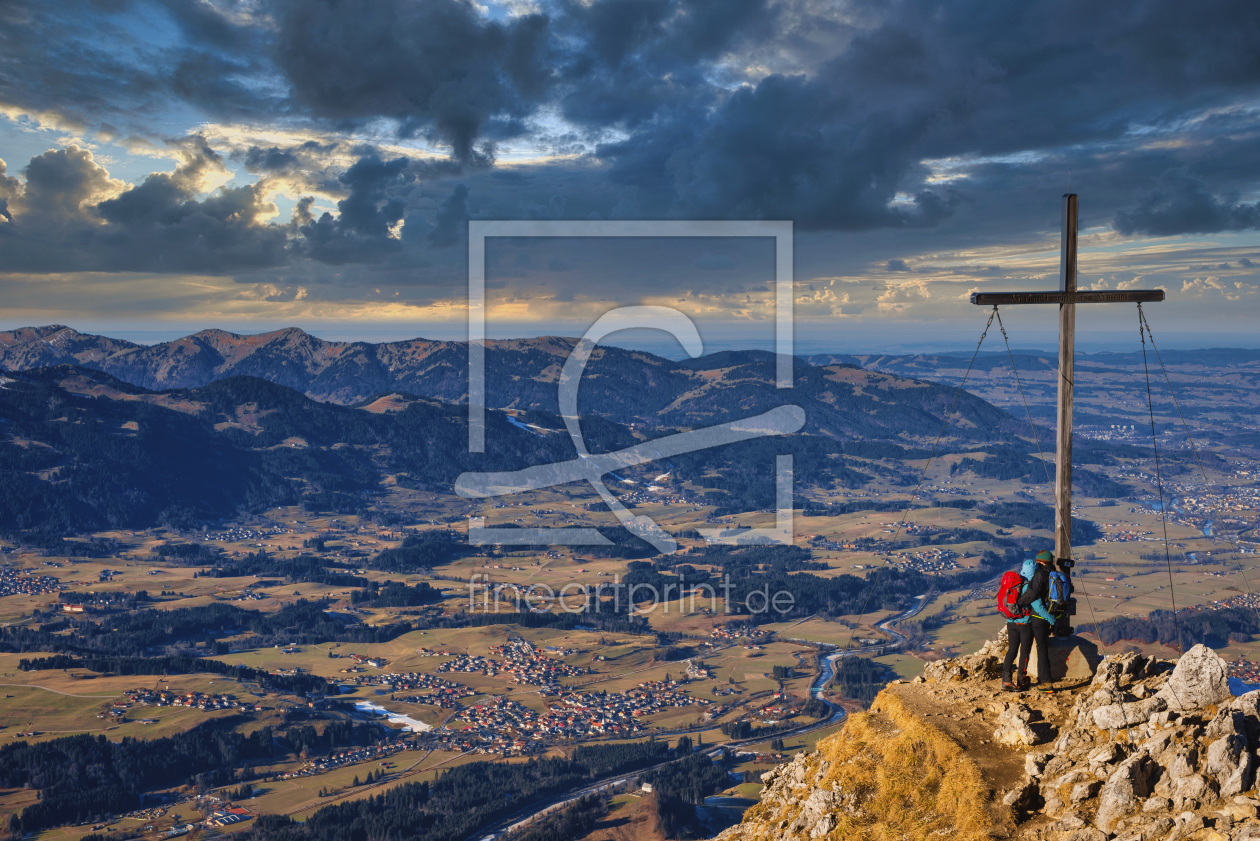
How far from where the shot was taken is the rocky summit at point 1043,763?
13.5 meters

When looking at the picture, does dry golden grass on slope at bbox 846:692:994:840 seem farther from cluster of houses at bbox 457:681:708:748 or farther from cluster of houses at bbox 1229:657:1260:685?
cluster of houses at bbox 457:681:708:748

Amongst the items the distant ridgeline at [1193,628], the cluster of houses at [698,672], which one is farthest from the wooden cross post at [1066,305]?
the cluster of houses at [698,672]

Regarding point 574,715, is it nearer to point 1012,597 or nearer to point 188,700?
point 188,700

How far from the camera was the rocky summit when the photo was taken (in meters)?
13.5

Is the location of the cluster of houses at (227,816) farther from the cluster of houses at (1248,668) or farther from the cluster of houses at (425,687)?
the cluster of houses at (1248,668)

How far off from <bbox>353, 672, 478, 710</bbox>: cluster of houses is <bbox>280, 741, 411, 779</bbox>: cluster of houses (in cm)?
1870

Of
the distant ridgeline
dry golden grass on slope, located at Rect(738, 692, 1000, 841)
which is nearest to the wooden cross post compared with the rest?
dry golden grass on slope, located at Rect(738, 692, 1000, 841)

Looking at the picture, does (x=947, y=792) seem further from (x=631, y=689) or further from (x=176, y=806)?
(x=631, y=689)

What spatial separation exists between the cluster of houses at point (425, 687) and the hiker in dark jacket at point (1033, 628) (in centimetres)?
15879

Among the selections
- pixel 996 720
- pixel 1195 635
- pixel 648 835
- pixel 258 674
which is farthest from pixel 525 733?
pixel 996 720

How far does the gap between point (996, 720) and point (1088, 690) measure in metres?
2.25

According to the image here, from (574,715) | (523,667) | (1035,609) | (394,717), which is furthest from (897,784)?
(523,667)

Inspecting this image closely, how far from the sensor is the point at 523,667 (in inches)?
7352

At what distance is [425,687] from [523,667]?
22.7 metres
